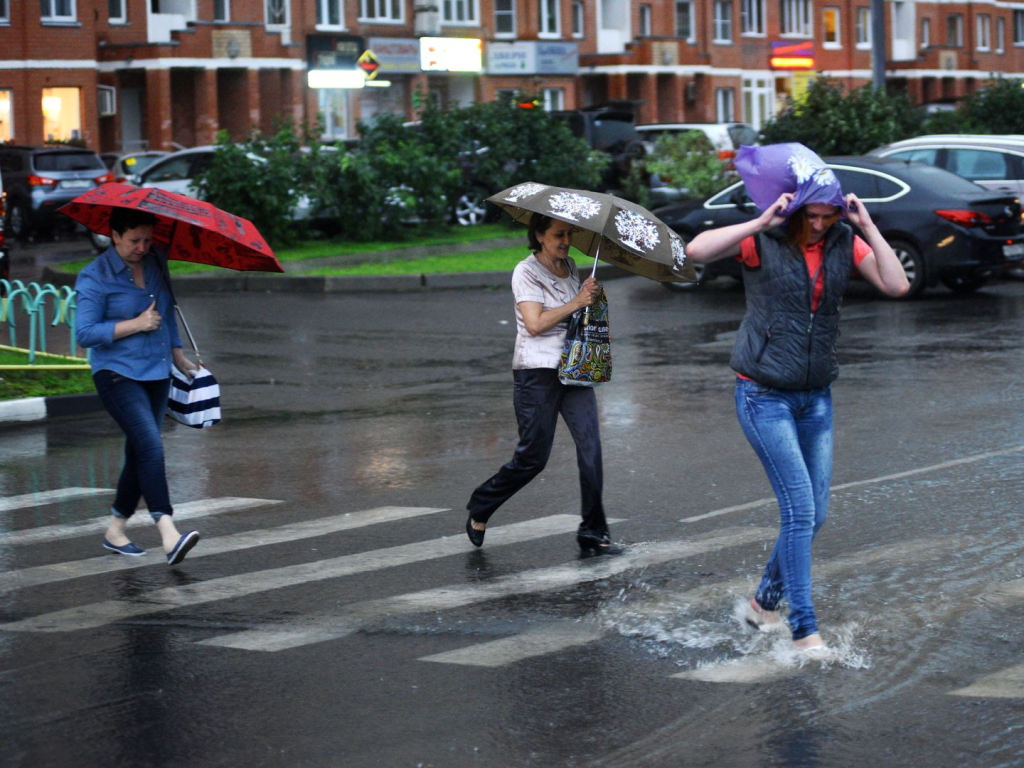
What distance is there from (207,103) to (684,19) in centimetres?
2385

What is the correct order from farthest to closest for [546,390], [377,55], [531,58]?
[531,58] → [377,55] → [546,390]

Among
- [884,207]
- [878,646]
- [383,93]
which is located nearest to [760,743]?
[878,646]

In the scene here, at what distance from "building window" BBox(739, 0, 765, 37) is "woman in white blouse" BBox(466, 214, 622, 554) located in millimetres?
65147

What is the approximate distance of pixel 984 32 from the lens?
281 ft

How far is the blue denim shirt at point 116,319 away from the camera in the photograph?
24.9 ft

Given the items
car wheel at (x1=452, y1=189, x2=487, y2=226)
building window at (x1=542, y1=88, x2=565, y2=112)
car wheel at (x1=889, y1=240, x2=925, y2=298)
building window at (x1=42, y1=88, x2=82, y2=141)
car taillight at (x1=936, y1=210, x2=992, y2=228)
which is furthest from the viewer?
building window at (x1=542, y1=88, x2=565, y2=112)

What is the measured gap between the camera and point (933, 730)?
4.96 metres

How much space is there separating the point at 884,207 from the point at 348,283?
7258 mm

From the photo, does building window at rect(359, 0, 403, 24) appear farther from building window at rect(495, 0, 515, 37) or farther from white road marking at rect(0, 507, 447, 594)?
white road marking at rect(0, 507, 447, 594)

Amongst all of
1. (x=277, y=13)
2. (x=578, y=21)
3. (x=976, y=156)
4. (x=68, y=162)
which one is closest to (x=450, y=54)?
(x=277, y=13)

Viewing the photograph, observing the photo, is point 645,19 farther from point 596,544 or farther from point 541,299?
point 596,544

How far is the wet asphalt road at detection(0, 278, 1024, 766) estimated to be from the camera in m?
5.07

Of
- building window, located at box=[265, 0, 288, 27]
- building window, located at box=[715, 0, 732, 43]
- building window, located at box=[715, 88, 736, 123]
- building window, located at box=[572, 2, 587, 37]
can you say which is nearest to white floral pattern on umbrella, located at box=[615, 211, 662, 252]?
building window, located at box=[265, 0, 288, 27]

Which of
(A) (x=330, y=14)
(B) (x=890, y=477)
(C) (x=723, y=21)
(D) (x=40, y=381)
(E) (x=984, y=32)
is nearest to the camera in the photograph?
(B) (x=890, y=477)
